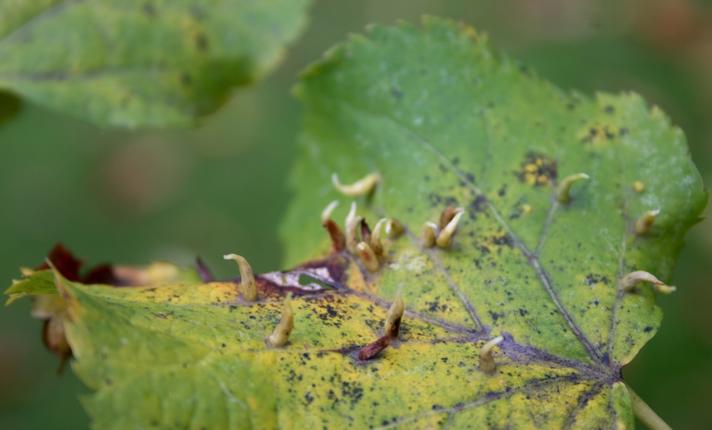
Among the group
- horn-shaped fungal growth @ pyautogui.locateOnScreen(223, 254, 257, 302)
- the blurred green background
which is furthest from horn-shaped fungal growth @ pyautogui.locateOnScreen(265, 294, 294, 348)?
the blurred green background

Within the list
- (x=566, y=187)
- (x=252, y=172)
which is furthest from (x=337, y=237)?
(x=252, y=172)

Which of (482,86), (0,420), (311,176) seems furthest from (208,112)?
(0,420)

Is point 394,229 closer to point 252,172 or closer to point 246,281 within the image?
point 246,281

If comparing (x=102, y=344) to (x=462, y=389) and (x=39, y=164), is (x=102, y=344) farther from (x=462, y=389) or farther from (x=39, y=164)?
(x=39, y=164)

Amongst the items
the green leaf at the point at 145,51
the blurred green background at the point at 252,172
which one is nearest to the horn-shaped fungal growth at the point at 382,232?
the green leaf at the point at 145,51

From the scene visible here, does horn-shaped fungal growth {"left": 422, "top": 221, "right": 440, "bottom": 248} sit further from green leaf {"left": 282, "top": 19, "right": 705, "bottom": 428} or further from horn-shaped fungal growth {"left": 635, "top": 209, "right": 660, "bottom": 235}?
horn-shaped fungal growth {"left": 635, "top": 209, "right": 660, "bottom": 235}

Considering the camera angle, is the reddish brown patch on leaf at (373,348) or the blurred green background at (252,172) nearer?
the reddish brown patch on leaf at (373,348)

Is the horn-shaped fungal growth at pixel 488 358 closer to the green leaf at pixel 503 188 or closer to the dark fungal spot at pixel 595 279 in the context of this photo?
the green leaf at pixel 503 188
